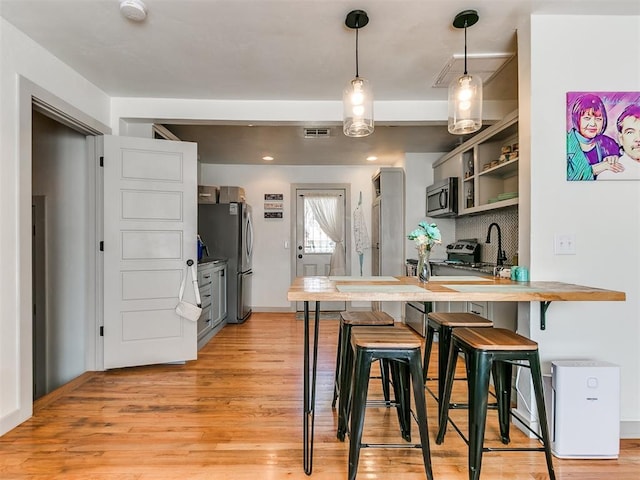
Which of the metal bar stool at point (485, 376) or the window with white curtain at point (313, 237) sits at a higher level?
the window with white curtain at point (313, 237)

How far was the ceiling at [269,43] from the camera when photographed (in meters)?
2.02

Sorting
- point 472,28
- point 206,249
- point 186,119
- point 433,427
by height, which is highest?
point 472,28

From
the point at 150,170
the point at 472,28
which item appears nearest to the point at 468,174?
the point at 472,28

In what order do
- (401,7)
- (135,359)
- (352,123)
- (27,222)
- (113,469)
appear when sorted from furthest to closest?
1. (135,359)
2. (27,222)
3. (352,123)
4. (401,7)
5. (113,469)

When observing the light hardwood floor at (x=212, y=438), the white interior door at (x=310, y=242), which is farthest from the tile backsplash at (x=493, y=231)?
the white interior door at (x=310, y=242)

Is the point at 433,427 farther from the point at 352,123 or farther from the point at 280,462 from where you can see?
the point at 352,123

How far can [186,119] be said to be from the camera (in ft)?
10.9

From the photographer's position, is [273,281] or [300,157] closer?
[300,157]

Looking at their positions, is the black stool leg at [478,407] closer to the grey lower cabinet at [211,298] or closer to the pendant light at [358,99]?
the pendant light at [358,99]

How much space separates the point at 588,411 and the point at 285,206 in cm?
467

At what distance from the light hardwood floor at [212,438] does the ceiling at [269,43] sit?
93.1 inches

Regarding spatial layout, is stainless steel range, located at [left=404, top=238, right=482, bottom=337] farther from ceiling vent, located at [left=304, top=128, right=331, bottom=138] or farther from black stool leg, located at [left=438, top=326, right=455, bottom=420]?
ceiling vent, located at [left=304, top=128, right=331, bottom=138]

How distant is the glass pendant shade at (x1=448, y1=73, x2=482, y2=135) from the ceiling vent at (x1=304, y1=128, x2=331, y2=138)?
207 cm

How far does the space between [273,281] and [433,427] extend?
396cm
